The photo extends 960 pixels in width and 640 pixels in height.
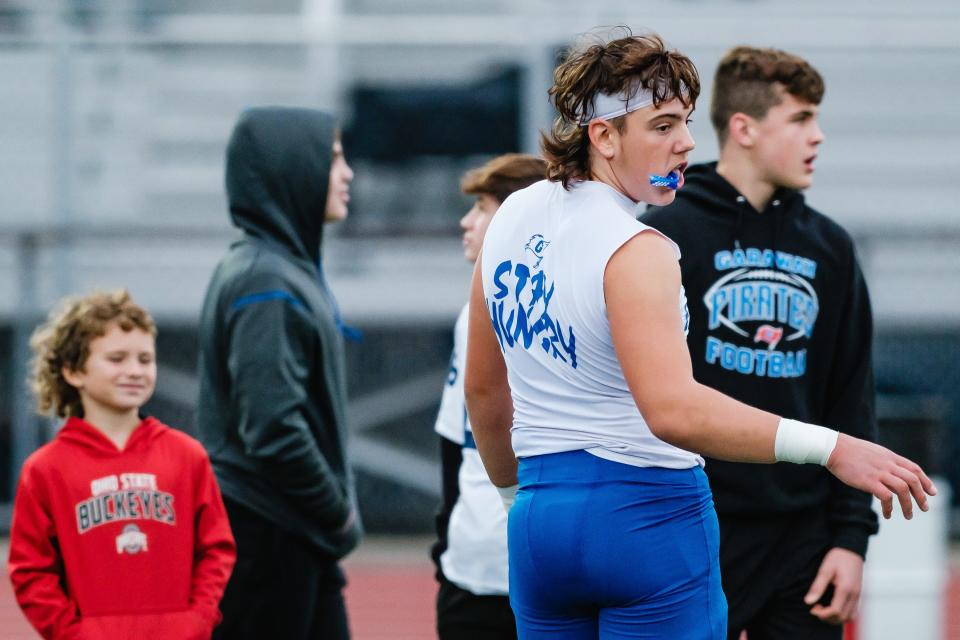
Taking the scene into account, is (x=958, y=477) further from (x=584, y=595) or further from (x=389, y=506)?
(x=584, y=595)

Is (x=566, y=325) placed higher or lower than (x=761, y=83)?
lower

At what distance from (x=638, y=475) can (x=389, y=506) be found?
8.21m

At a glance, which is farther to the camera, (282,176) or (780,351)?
(282,176)

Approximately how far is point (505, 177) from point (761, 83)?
714 millimetres

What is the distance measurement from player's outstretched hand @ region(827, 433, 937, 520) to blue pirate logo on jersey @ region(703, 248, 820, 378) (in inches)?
42.5

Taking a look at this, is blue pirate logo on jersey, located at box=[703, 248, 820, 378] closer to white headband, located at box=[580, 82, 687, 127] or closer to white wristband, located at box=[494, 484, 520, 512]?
white wristband, located at box=[494, 484, 520, 512]

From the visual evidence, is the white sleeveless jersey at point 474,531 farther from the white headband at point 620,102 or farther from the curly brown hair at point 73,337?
the white headband at point 620,102

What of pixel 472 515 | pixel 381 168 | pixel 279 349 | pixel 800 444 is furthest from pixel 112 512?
pixel 381 168

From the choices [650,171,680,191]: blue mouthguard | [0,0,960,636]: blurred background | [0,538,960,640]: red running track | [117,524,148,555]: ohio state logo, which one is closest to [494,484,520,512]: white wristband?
[650,171,680,191]: blue mouthguard

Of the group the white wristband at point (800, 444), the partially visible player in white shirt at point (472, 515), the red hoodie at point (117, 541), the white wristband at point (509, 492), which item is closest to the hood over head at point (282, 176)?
the partially visible player in white shirt at point (472, 515)

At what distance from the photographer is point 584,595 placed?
287 cm

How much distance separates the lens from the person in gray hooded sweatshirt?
4051mm

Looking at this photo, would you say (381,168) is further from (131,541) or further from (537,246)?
(537,246)

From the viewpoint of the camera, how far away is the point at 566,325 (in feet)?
9.25
